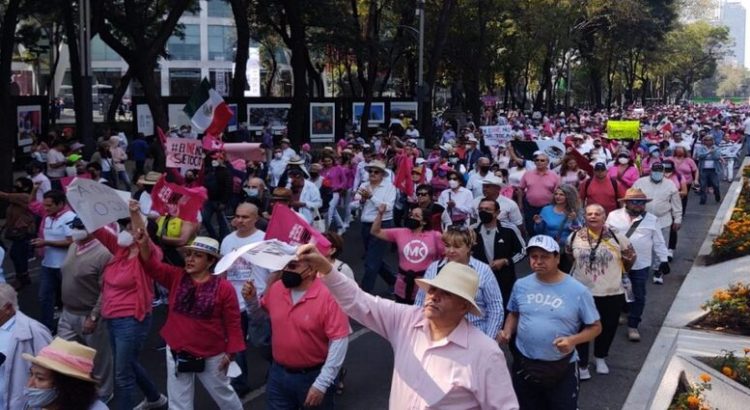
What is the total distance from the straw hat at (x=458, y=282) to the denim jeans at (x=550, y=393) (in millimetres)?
1676

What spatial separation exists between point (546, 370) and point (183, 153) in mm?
6646

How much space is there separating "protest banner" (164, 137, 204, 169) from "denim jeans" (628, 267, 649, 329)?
17.2 ft

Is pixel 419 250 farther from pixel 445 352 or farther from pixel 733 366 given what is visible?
pixel 445 352

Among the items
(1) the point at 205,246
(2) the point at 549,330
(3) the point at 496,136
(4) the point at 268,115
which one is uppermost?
(4) the point at 268,115

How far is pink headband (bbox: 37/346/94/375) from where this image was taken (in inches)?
154

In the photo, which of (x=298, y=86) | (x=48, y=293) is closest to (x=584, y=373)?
(x=48, y=293)

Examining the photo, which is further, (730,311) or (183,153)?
(183,153)

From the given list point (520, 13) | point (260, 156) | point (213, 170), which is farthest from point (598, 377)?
point (520, 13)

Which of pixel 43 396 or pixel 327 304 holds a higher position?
pixel 327 304

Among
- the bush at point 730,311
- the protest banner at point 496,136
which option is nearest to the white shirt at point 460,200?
the bush at point 730,311

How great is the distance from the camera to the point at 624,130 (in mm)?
20469

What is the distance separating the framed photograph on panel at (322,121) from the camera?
32156 millimetres

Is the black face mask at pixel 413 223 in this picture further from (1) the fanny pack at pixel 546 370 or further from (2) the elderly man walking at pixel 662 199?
(2) the elderly man walking at pixel 662 199

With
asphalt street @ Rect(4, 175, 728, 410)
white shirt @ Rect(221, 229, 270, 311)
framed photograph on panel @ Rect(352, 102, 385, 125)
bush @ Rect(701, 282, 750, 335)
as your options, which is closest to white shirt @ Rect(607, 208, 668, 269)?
asphalt street @ Rect(4, 175, 728, 410)
